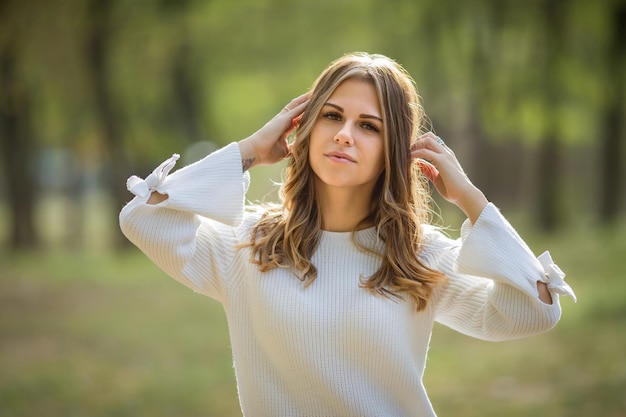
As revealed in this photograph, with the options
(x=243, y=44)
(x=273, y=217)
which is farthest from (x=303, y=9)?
(x=273, y=217)

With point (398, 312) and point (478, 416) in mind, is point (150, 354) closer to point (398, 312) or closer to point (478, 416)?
point (478, 416)

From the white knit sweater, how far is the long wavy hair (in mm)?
48

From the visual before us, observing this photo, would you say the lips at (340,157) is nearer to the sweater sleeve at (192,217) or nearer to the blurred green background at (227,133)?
the sweater sleeve at (192,217)

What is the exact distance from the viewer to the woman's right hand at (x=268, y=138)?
10.3ft

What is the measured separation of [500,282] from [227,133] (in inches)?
702

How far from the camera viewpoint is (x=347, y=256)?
119 inches

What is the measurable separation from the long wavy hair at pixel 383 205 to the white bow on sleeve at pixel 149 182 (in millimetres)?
386

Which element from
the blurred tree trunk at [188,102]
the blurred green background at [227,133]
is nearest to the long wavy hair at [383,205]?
the blurred green background at [227,133]

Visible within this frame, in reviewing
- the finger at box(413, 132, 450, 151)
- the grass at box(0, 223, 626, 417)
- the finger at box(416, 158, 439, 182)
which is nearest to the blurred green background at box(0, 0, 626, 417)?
the grass at box(0, 223, 626, 417)

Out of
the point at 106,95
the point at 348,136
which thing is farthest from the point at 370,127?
the point at 106,95

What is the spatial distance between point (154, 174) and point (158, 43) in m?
12.5

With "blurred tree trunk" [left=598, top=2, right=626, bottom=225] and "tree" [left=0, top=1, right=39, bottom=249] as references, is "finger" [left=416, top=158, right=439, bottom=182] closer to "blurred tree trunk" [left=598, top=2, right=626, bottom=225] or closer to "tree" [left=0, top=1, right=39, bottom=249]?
"blurred tree trunk" [left=598, top=2, right=626, bottom=225]

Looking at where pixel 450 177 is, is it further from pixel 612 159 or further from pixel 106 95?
pixel 612 159

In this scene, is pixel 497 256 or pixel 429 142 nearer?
pixel 497 256
